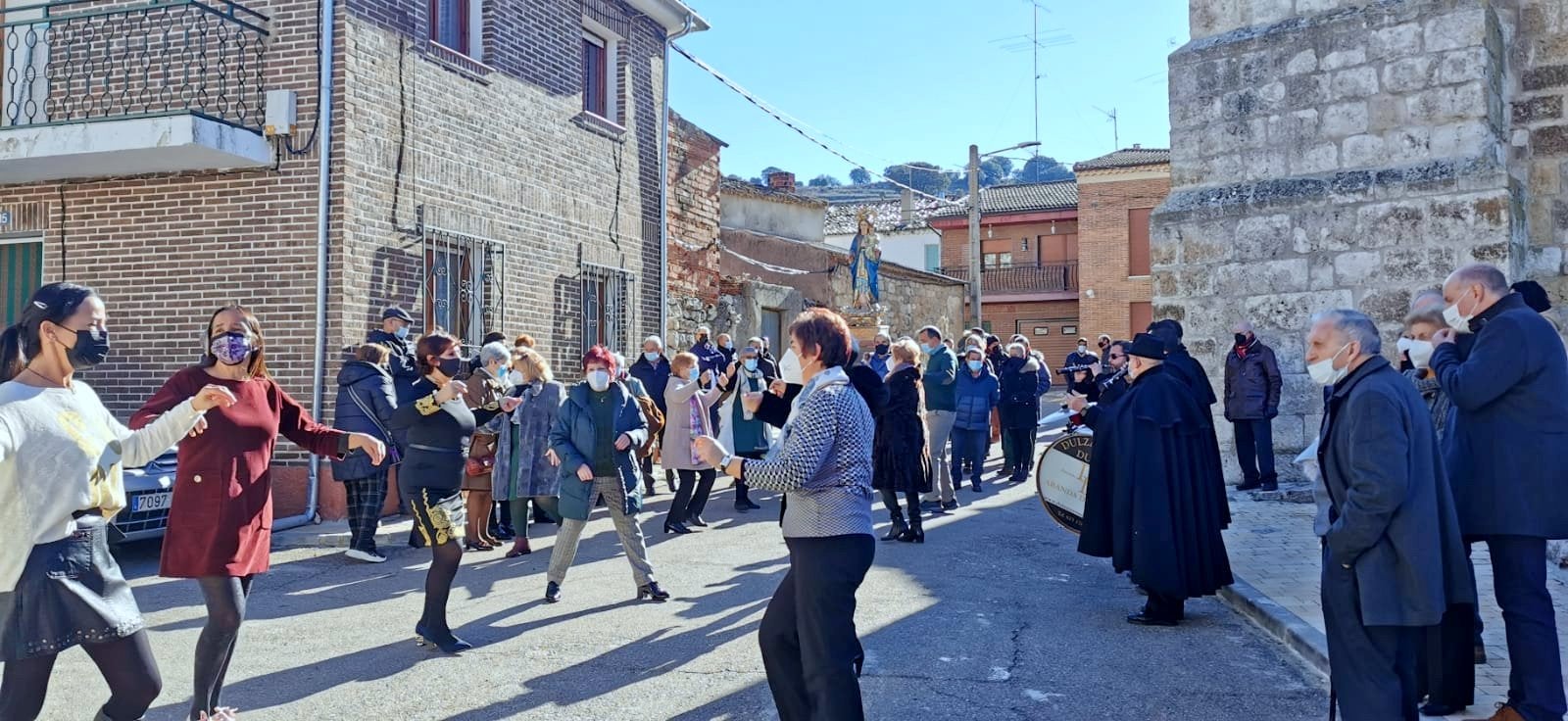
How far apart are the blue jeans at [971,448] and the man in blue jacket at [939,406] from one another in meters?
0.52

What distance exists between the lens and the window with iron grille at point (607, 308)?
14.4 m

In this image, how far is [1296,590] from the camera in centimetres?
699

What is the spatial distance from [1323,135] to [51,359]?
9891 mm

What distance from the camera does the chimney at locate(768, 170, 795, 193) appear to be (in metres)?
29.1

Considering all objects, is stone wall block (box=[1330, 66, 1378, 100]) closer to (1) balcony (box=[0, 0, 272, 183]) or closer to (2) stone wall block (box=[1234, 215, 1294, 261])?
(2) stone wall block (box=[1234, 215, 1294, 261])

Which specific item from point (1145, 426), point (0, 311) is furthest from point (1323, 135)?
point (0, 311)

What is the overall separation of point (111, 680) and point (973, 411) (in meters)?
10.3

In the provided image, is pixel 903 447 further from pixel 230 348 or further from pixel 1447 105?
pixel 230 348

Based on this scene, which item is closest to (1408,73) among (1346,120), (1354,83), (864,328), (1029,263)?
(1354,83)

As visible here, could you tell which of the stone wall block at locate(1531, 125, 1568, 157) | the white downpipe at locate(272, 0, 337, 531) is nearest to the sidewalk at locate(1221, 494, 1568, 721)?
the stone wall block at locate(1531, 125, 1568, 157)

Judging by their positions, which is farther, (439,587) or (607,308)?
(607,308)

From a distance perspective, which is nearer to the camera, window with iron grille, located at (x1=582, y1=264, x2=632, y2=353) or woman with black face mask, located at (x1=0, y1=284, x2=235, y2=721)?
woman with black face mask, located at (x1=0, y1=284, x2=235, y2=721)

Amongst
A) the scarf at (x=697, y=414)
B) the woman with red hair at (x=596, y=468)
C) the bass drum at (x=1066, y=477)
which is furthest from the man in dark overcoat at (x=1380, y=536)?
the scarf at (x=697, y=414)

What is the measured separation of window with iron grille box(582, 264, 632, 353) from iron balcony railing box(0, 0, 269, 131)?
4596mm
